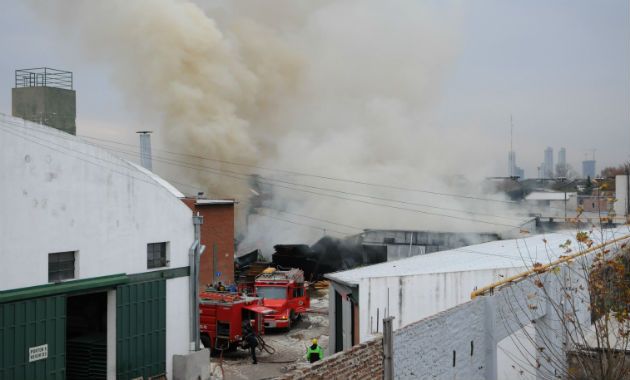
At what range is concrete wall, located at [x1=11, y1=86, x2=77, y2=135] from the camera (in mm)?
15023

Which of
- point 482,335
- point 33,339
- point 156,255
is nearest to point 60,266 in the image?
point 33,339

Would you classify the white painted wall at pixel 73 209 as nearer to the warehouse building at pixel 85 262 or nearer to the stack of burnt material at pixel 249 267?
the warehouse building at pixel 85 262

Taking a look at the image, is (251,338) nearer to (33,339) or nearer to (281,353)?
(281,353)

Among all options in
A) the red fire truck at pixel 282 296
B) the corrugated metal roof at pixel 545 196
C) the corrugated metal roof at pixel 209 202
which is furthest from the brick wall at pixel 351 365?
the corrugated metal roof at pixel 545 196

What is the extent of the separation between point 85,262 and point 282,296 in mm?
9091

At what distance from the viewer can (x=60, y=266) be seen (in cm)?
1044

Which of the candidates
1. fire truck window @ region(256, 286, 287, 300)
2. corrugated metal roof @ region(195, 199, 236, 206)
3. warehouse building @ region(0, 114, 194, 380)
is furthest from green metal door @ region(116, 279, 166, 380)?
corrugated metal roof @ region(195, 199, 236, 206)

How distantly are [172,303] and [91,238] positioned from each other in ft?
8.33

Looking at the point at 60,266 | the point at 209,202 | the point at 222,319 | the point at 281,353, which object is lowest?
the point at 281,353

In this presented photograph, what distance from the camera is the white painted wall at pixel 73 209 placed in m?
9.62

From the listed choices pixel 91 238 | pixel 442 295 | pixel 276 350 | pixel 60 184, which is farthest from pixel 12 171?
pixel 276 350

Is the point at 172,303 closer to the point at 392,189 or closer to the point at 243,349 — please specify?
the point at 243,349

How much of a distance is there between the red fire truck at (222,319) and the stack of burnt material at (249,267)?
692cm

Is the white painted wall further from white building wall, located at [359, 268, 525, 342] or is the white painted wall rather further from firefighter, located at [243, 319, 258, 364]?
white building wall, located at [359, 268, 525, 342]
